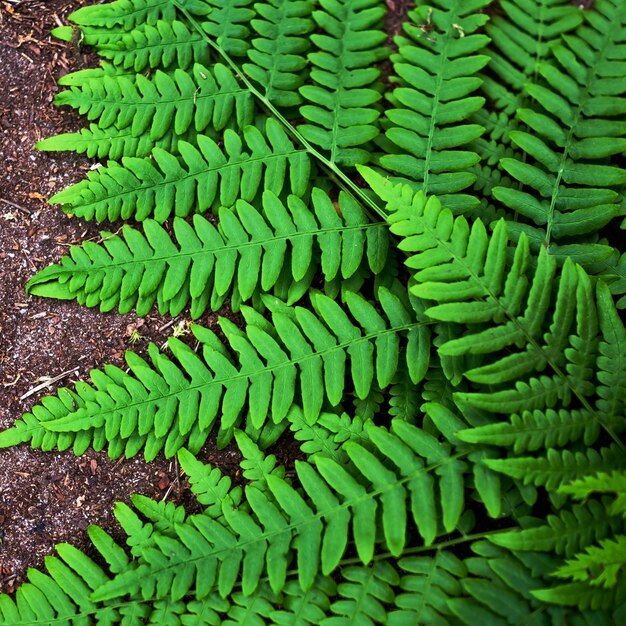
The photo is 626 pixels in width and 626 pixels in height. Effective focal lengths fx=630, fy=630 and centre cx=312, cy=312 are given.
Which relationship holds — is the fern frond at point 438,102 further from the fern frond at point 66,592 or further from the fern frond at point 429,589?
the fern frond at point 66,592

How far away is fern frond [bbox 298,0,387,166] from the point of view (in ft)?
10.2

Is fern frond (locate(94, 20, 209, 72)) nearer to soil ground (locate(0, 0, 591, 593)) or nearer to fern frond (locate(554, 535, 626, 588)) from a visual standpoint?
soil ground (locate(0, 0, 591, 593))

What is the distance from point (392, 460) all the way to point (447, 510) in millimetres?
296

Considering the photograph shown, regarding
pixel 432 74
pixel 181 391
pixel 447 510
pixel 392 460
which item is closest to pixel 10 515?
pixel 181 391

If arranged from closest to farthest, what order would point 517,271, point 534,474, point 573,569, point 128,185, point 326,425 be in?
point 573,569
point 534,474
point 517,271
point 326,425
point 128,185

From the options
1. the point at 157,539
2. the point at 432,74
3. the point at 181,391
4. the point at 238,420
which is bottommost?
the point at 157,539

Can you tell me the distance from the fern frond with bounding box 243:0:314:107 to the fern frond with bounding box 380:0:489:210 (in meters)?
0.51

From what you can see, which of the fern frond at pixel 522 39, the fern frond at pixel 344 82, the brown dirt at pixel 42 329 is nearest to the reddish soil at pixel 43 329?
the brown dirt at pixel 42 329

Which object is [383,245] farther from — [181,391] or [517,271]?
[181,391]

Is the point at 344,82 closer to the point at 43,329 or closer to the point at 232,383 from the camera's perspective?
the point at 232,383

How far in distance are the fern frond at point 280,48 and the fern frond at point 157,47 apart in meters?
0.31

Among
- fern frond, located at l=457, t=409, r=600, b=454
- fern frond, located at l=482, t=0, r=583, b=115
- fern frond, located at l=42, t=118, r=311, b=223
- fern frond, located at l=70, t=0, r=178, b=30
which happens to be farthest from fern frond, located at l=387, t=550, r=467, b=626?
fern frond, located at l=70, t=0, r=178, b=30

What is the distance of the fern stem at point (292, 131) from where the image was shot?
10.1ft

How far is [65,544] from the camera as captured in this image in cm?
287
